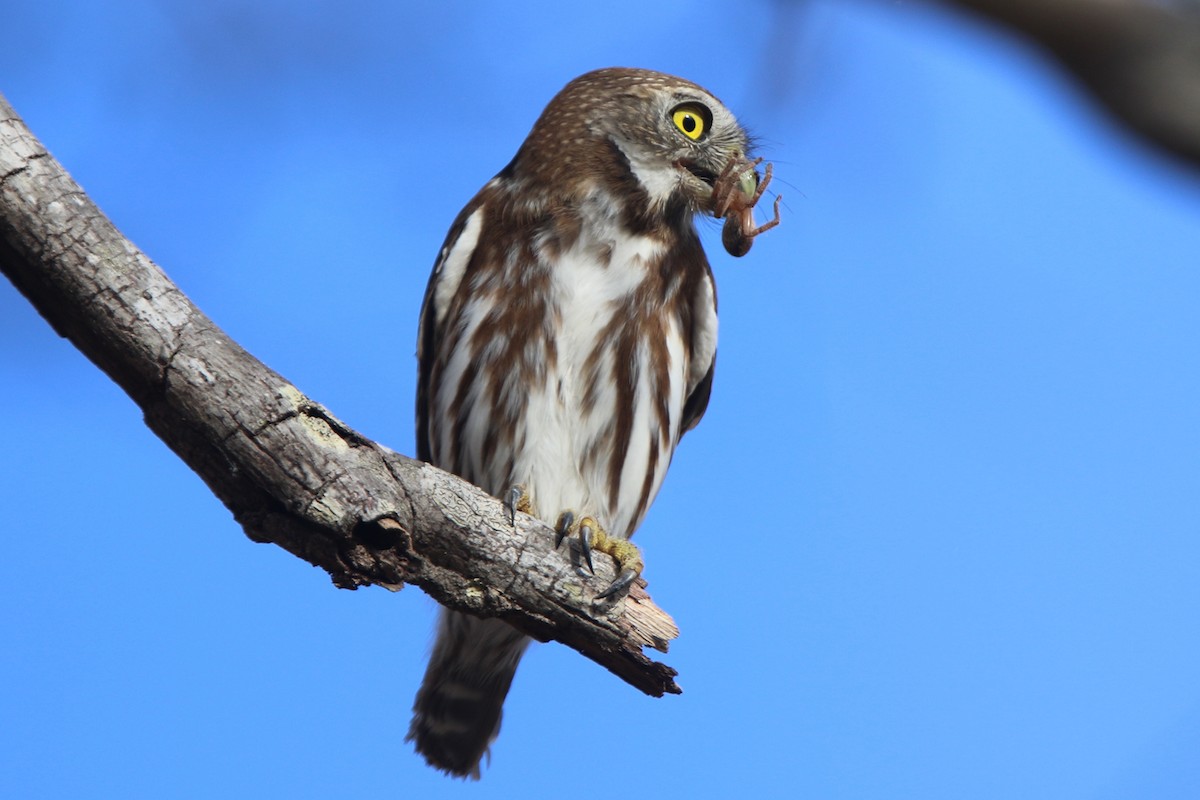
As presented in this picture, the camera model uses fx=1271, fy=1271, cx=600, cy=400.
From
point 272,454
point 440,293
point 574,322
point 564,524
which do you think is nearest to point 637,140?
point 574,322

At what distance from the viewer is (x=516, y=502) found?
4.21 meters

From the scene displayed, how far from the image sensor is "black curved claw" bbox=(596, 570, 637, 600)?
3.74m

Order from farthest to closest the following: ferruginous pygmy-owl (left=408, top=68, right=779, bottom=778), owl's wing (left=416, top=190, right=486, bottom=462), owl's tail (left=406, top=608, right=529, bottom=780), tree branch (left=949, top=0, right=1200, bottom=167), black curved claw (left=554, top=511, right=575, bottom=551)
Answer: owl's tail (left=406, top=608, right=529, bottom=780) → owl's wing (left=416, top=190, right=486, bottom=462) → ferruginous pygmy-owl (left=408, top=68, right=779, bottom=778) → black curved claw (left=554, top=511, right=575, bottom=551) → tree branch (left=949, top=0, right=1200, bottom=167)

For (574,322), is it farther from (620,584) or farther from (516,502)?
(620,584)

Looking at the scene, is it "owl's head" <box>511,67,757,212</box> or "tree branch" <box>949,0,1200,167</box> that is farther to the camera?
"owl's head" <box>511,67,757,212</box>

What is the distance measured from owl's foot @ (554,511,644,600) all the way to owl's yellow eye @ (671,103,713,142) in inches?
74.4

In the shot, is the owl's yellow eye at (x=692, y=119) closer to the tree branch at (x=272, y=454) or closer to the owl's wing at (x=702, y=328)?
the owl's wing at (x=702, y=328)

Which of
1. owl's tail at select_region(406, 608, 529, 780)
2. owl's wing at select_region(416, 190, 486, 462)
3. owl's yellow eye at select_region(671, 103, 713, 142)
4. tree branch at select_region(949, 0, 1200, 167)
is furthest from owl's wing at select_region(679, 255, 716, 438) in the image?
tree branch at select_region(949, 0, 1200, 167)

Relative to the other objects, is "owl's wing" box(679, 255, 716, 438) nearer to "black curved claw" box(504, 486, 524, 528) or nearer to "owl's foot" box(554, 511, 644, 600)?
"black curved claw" box(504, 486, 524, 528)

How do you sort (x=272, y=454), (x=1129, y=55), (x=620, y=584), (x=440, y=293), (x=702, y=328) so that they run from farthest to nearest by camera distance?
(x=702, y=328)
(x=440, y=293)
(x=620, y=584)
(x=272, y=454)
(x=1129, y=55)

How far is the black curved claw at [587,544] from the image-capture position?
382 centimetres

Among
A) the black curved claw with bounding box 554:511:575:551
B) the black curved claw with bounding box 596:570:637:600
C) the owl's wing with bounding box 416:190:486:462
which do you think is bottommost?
the black curved claw with bounding box 596:570:637:600

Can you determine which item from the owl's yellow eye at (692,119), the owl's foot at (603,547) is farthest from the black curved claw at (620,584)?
the owl's yellow eye at (692,119)

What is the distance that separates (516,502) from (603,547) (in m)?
0.38
